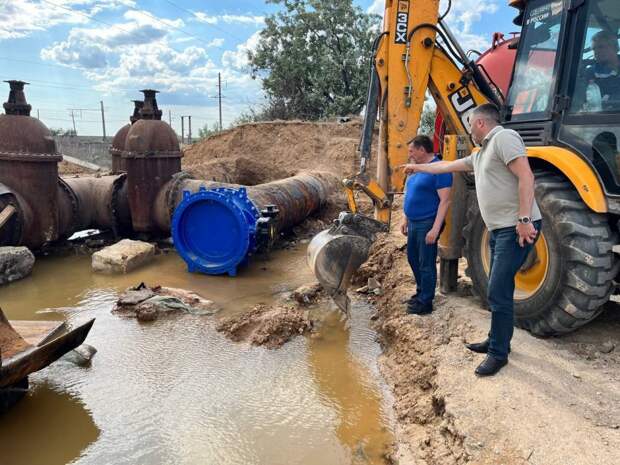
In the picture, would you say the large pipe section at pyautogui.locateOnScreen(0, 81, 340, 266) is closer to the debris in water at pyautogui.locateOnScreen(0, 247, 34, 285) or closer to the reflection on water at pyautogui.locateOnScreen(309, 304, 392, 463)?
the debris in water at pyautogui.locateOnScreen(0, 247, 34, 285)

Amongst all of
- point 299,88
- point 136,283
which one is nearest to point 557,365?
point 136,283

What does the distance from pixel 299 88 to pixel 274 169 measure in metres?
9.03

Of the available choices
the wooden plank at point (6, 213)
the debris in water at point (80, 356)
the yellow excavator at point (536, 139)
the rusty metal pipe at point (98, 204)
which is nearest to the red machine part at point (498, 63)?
the yellow excavator at point (536, 139)

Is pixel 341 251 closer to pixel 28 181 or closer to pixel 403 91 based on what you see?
pixel 403 91

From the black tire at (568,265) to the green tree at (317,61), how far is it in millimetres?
16282

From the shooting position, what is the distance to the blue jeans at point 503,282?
318 cm

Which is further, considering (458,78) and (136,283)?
(136,283)

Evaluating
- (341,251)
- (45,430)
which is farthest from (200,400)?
(341,251)

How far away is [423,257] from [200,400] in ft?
7.42

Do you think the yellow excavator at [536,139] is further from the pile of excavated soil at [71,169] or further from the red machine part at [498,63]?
the pile of excavated soil at [71,169]

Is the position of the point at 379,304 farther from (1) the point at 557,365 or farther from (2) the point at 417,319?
(1) the point at 557,365

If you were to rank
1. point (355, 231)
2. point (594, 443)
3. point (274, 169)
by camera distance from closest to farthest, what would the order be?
point (594, 443) < point (355, 231) < point (274, 169)

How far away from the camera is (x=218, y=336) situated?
480 centimetres

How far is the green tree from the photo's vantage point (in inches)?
773
